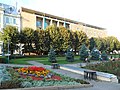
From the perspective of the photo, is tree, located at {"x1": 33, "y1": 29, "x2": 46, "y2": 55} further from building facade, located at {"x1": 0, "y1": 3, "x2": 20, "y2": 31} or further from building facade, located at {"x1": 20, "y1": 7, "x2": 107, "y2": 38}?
building facade, located at {"x1": 20, "y1": 7, "x2": 107, "y2": 38}

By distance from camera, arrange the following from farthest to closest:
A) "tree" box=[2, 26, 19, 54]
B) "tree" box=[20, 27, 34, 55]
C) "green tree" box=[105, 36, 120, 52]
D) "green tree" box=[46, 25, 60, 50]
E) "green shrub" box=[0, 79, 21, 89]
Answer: "green tree" box=[105, 36, 120, 52]
"green tree" box=[46, 25, 60, 50]
"tree" box=[20, 27, 34, 55]
"tree" box=[2, 26, 19, 54]
"green shrub" box=[0, 79, 21, 89]

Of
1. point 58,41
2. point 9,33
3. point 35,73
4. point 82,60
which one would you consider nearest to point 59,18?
point 58,41

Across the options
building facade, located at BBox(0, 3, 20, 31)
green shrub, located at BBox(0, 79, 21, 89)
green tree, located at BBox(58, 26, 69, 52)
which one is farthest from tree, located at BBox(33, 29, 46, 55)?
green shrub, located at BBox(0, 79, 21, 89)

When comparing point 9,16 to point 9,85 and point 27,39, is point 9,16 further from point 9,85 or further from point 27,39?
point 9,85

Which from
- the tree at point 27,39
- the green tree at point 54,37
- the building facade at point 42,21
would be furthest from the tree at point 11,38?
the building facade at point 42,21

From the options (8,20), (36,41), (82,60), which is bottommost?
(82,60)

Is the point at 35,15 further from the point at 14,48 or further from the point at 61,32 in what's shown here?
the point at 14,48

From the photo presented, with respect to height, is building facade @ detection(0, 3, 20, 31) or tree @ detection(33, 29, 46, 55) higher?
building facade @ detection(0, 3, 20, 31)

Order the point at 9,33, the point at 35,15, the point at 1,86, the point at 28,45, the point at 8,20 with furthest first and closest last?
the point at 35,15 < the point at 8,20 < the point at 28,45 < the point at 9,33 < the point at 1,86

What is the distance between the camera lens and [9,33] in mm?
49344

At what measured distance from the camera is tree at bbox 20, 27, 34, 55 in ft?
175

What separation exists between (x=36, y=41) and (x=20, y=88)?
4438 cm

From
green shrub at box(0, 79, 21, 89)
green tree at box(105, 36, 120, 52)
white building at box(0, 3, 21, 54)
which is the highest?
white building at box(0, 3, 21, 54)

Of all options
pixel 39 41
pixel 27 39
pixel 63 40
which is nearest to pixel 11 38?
pixel 27 39
